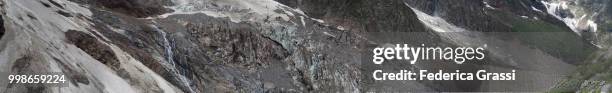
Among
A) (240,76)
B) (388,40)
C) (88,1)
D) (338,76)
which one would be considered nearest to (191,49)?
(240,76)

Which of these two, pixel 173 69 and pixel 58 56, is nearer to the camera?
pixel 58 56

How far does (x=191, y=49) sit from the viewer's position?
9394 cm

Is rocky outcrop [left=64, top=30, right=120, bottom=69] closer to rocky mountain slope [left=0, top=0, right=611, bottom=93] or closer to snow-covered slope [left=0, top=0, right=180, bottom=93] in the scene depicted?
rocky mountain slope [left=0, top=0, right=611, bottom=93]

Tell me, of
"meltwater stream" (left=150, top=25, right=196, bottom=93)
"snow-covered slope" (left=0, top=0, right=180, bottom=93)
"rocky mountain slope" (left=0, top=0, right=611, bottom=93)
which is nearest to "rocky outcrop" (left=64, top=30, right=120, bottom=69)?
"rocky mountain slope" (left=0, top=0, right=611, bottom=93)

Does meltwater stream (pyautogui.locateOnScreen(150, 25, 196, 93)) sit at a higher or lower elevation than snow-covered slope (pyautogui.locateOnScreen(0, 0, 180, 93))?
lower

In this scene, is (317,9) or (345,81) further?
(317,9)

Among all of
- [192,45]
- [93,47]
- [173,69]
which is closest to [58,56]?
[93,47]

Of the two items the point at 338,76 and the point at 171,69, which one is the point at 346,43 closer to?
the point at 338,76

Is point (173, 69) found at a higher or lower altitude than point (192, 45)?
higher

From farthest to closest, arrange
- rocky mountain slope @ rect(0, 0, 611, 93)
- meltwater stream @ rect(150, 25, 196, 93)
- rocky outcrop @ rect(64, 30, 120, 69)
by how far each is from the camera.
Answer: meltwater stream @ rect(150, 25, 196, 93) < rocky outcrop @ rect(64, 30, 120, 69) < rocky mountain slope @ rect(0, 0, 611, 93)

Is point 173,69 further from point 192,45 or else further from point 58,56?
point 58,56

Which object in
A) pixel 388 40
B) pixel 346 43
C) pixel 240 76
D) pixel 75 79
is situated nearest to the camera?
pixel 75 79

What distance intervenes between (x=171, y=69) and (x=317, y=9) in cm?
7653

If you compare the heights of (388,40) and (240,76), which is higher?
(240,76)
